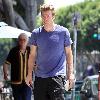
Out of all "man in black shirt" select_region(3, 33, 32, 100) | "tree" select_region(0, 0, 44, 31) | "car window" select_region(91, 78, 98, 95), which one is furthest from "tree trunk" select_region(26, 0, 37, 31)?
"man in black shirt" select_region(3, 33, 32, 100)

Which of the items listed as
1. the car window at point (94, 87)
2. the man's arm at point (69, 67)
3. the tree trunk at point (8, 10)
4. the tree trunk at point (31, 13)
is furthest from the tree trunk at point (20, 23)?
the man's arm at point (69, 67)

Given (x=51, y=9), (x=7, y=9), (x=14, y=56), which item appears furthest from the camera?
(x=7, y=9)

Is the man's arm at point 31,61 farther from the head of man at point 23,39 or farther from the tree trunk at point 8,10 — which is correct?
the tree trunk at point 8,10

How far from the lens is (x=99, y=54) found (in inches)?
2269

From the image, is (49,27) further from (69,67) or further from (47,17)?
(69,67)

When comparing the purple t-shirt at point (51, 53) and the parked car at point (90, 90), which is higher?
the purple t-shirt at point (51, 53)

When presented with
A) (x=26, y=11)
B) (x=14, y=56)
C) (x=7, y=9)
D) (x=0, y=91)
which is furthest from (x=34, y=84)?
(x=26, y=11)

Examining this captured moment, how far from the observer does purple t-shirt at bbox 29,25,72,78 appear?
23.5ft

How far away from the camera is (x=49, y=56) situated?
23.5 ft

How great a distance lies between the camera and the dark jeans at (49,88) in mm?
7055

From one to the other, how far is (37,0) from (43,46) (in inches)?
455

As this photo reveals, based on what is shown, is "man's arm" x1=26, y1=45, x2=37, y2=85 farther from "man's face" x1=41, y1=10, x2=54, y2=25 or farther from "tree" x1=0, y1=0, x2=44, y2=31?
"tree" x1=0, y1=0, x2=44, y2=31

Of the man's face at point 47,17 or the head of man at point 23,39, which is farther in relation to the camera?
the head of man at point 23,39

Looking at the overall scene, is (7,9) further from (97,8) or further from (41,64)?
(97,8)
